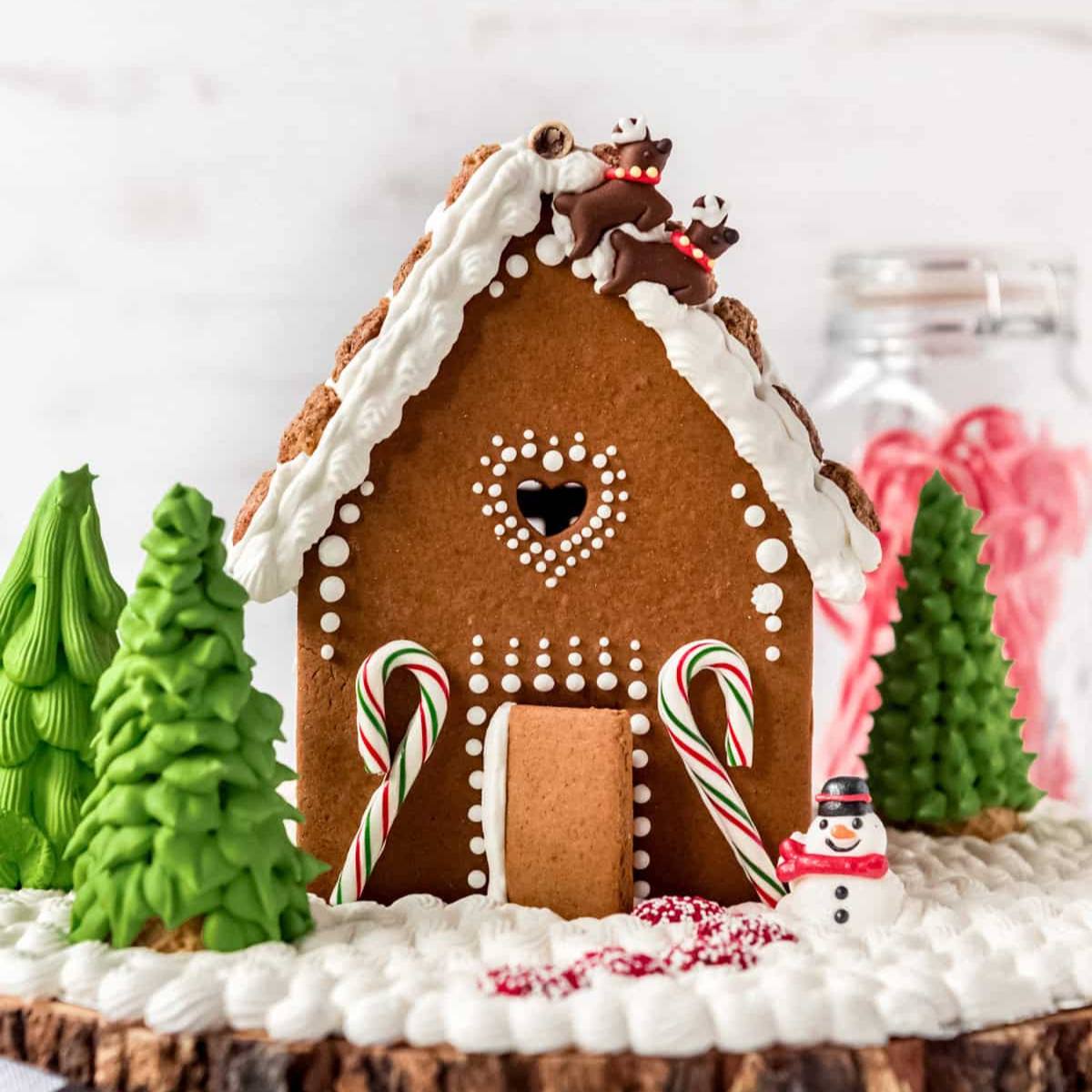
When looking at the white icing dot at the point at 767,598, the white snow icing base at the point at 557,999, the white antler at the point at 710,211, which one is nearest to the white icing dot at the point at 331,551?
the white snow icing base at the point at 557,999

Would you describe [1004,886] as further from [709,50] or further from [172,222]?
[172,222]

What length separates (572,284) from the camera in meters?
3.04

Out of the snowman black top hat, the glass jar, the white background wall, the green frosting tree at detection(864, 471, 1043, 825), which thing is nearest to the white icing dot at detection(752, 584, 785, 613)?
the snowman black top hat

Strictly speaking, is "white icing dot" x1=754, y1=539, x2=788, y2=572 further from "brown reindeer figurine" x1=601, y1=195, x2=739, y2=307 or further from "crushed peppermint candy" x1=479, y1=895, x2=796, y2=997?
"crushed peppermint candy" x1=479, y1=895, x2=796, y2=997

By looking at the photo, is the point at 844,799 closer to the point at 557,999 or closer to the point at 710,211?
the point at 557,999

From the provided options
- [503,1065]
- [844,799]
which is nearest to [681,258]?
[844,799]

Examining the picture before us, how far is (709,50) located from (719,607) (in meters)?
2.21

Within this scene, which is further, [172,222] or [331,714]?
[172,222]

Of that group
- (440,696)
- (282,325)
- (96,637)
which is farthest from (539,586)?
(282,325)

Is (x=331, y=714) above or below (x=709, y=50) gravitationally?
below

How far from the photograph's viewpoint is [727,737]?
305cm

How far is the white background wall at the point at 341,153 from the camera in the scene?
15.4ft

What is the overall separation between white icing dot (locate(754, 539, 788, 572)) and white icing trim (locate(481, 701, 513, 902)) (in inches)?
20.8

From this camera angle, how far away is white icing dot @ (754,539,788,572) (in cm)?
303
